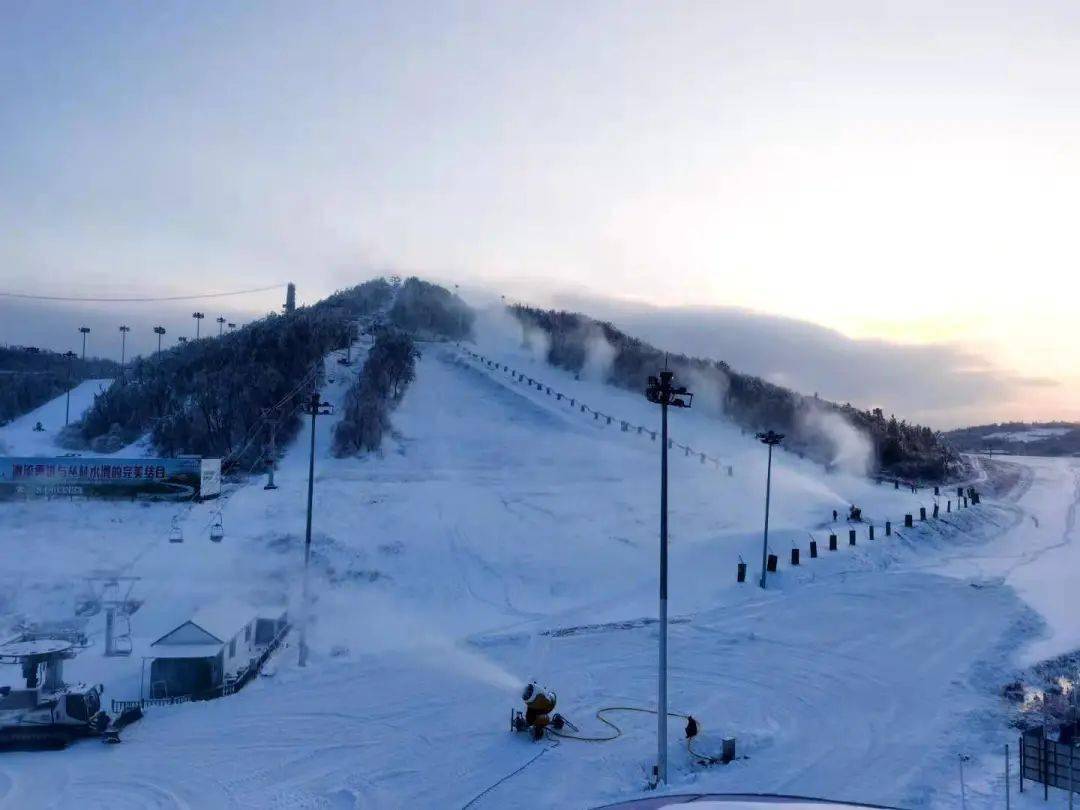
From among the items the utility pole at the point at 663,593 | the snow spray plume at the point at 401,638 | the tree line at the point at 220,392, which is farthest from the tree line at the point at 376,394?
the utility pole at the point at 663,593

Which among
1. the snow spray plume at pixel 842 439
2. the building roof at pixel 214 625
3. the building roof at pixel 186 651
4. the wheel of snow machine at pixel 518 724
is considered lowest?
the wheel of snow machine at pixel 518 724

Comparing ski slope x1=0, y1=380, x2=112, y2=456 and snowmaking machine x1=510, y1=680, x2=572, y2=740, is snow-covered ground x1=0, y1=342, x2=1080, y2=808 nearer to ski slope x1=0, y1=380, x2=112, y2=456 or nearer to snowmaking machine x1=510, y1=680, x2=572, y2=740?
snowmaking machine x1=510, y1=680, x2=572, y2=740

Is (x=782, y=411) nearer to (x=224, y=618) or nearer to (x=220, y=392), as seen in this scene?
(x=220, y=392)

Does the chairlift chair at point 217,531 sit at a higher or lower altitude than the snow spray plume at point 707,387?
lower

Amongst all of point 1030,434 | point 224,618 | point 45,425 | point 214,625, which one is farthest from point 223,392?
point 1030,434

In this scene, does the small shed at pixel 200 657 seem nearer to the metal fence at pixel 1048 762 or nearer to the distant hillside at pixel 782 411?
the metal fence at pixel 1048 762

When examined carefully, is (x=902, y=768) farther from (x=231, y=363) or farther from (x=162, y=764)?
(x=231, y=363)
